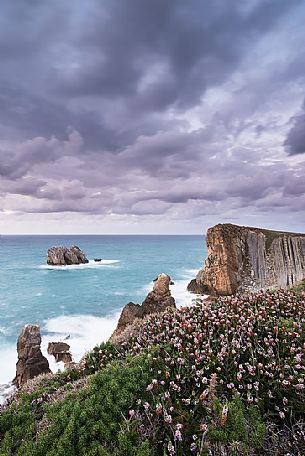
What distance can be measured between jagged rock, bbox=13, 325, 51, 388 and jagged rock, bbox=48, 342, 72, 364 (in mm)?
5259

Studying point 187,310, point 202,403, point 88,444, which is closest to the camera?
point 88,444

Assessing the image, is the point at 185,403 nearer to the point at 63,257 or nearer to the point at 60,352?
the point at 60,352

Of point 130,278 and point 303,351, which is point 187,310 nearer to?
point 303,351

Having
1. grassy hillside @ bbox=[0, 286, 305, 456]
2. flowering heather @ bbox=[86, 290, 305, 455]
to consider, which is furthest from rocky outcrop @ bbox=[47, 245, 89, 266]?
grassy hillside @ bbox=[0, 286, 305, 456]

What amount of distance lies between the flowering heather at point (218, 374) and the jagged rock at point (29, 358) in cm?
1208

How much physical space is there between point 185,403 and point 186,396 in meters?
0.24

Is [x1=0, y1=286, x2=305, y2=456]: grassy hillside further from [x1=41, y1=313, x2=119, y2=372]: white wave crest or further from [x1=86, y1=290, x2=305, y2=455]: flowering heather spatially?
[x1=41, y1=313, x2=119, y2=372]: white wave crest

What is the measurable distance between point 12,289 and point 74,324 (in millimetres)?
29714

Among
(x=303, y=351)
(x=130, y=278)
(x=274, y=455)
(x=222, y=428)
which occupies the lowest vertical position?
(x=130, y=278)

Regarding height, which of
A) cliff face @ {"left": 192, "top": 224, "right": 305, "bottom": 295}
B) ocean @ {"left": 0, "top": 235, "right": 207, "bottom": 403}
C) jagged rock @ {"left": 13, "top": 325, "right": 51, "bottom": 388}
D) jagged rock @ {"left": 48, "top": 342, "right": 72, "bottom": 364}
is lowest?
Answer: ocean @ {"left": 0, "top": 235, "right": 207, "bottom": 403}

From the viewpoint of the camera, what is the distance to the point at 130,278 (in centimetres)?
7294

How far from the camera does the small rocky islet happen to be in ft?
13.2

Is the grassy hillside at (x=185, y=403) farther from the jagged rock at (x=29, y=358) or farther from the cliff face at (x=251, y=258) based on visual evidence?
the cliff face at (x=251, y=258)

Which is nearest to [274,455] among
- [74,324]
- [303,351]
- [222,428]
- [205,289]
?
[222,428]
